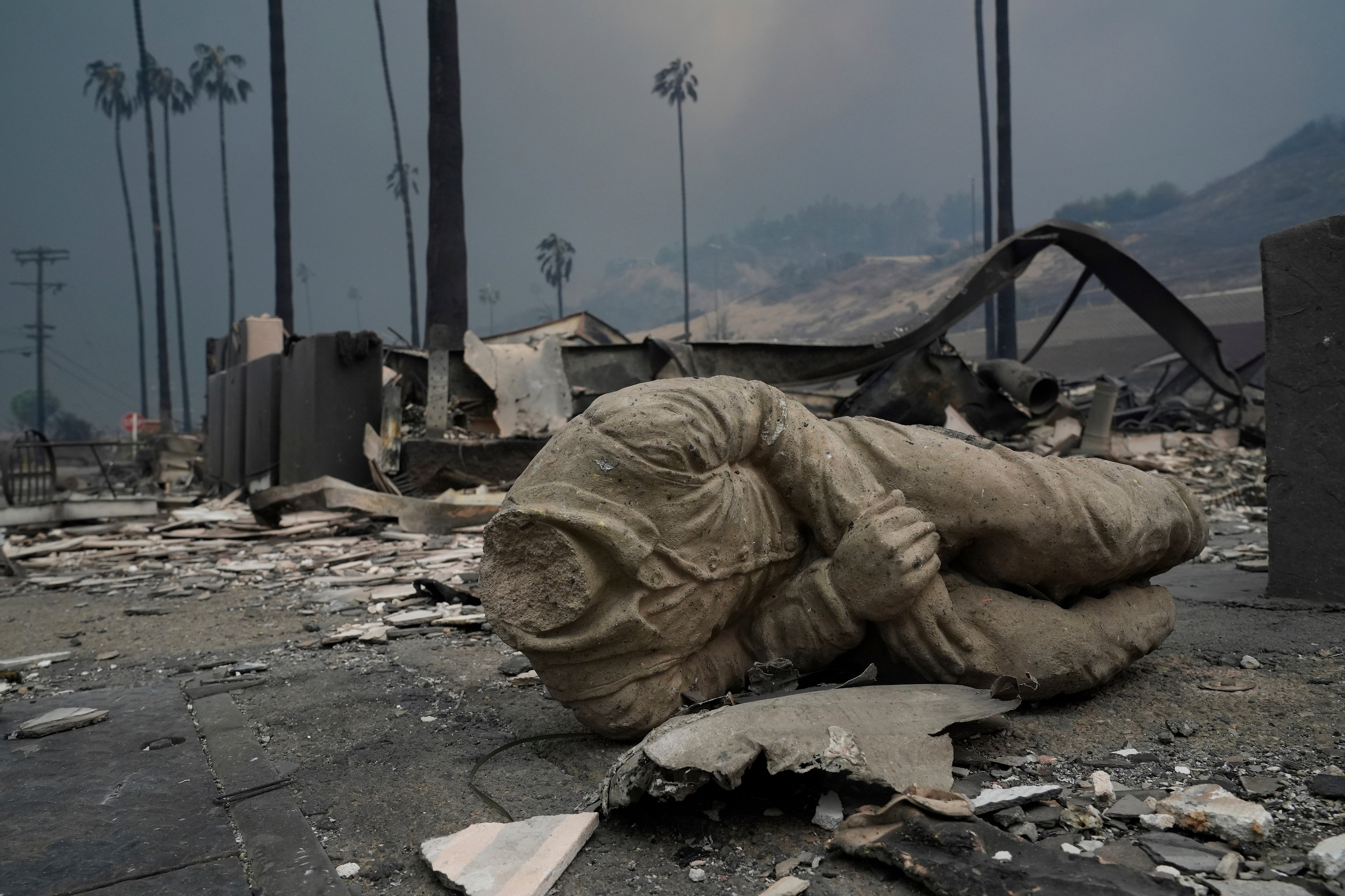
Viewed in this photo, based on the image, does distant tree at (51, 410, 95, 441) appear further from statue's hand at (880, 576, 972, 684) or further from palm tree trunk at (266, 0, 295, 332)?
statue's hand at (880, 576, 972, 684)

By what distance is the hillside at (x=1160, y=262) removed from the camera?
2213 inches

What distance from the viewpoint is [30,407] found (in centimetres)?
5919

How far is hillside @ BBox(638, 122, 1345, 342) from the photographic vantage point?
184 ft

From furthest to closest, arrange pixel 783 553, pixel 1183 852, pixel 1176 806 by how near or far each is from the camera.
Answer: pixel 783 553 → pixel 1176 806 → pixel 1183 852

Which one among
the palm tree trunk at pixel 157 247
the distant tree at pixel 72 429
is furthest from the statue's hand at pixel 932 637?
the distant tree at pixel 72 429

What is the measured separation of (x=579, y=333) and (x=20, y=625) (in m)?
7.13

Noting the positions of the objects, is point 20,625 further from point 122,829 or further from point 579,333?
point 579,333

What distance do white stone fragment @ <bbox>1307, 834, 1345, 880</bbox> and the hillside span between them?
4741 cm

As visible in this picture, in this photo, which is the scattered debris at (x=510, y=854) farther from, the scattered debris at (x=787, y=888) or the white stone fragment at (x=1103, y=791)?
the white stone fragment at (x=1103, y=791)

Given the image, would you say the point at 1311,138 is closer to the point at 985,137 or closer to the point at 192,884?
the point at 985,137

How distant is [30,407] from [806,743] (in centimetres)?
7097

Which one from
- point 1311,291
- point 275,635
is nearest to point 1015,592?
point 1311,291

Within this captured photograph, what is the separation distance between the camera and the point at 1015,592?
2904 mm

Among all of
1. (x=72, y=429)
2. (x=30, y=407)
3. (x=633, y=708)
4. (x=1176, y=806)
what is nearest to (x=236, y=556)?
(x=633, y=708)
